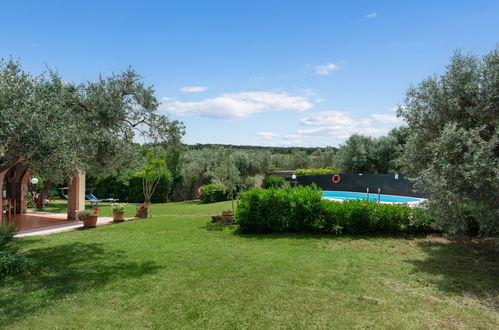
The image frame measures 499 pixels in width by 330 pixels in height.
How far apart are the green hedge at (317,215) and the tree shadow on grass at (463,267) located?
0.96 m

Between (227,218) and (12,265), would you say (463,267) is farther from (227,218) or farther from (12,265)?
(12,265)

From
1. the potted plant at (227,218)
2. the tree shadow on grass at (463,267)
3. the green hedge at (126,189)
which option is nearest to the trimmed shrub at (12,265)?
the potted plant at (227,218)

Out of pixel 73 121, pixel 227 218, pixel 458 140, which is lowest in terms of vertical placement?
pixel 227 218

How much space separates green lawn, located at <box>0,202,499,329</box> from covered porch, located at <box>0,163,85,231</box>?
4065mm

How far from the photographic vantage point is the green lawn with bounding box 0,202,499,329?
4000mm

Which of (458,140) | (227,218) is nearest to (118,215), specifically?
(227,218)

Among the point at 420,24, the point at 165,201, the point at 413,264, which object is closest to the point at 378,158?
the point at 165,201

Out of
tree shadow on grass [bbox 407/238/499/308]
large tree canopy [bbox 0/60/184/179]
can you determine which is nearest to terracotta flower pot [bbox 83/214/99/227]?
large tree canopy [bbox 0/60/184/179]

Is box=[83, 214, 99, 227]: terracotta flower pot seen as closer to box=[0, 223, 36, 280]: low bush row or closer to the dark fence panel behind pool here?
box=[0, 223, 36, 280]: low bush row

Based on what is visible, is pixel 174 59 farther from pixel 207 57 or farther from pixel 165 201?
pixel 165 201

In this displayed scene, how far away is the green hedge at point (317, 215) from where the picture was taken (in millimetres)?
9250

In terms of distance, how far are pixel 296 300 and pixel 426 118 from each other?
592 cm

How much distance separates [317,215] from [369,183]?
19586 millimetres

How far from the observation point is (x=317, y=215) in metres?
9.44
